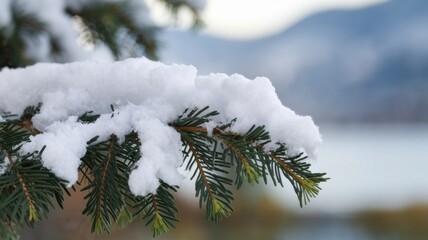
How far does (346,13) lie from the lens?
17.4m

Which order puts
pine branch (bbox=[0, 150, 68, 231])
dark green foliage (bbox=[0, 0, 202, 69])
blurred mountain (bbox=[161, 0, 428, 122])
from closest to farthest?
pine branch (bbox=[0, 150, 68, 231]), dark green foliage (bbox=[0, 0, 202, 69]), blurred mountain (bbox=[161, 0, 428, 122])

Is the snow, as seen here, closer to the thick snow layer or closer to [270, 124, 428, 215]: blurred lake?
the thick snow layer

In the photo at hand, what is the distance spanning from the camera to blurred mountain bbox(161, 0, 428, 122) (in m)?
11.9

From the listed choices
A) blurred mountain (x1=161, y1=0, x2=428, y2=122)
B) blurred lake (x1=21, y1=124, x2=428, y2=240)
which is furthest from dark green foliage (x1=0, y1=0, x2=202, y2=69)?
blurred mountain (x1=161, y1=0, x2=428, y2=122)

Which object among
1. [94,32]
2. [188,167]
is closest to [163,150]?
[188,167]

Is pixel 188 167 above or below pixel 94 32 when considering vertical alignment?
below

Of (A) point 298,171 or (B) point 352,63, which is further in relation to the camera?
(B) point 352,63

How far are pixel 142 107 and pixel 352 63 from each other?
1538cm

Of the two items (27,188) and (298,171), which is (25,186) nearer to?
(27,188)

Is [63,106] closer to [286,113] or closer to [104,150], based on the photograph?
[104,150]

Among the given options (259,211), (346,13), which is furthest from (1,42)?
(346,13)

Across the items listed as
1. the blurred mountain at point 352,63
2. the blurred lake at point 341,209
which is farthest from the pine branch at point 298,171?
the blurred mountain at point 352,63

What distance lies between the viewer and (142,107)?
50 centimetres

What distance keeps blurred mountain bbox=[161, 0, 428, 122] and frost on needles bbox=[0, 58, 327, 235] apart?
34.6 ft
